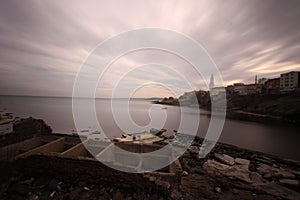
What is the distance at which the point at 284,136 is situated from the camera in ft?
68.9

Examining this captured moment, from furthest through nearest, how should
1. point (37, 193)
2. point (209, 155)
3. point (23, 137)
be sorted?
point (209, 155)
point (23, 137)
point (37, 193)

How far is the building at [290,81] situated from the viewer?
167 ft

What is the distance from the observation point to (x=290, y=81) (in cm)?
5297

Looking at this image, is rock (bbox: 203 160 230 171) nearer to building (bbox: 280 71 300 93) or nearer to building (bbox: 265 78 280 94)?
building (bbox: 280 71 300 93)

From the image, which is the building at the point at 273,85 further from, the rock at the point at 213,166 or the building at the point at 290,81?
the rock at the point at 213,166

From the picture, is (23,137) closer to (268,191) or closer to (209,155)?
(209,155)

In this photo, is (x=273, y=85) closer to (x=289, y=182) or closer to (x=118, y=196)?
(x=289, y=182)

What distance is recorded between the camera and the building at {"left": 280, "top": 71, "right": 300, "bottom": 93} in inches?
1999

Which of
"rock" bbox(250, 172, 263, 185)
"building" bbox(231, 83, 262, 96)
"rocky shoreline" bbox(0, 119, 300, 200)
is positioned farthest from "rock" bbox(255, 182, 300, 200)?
"building" bbox(231, 83, 262, 96)

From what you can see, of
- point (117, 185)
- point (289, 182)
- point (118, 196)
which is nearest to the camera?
point (118, 196)

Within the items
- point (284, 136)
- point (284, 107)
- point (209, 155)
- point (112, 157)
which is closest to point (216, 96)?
point (284, 107)

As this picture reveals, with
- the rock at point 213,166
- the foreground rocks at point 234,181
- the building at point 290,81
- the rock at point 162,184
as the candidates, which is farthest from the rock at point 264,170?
the building at point 290,81

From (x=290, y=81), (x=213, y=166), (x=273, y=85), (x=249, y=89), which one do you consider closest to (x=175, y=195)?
(x=213, y=166)

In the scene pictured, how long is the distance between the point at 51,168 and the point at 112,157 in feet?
9.47
